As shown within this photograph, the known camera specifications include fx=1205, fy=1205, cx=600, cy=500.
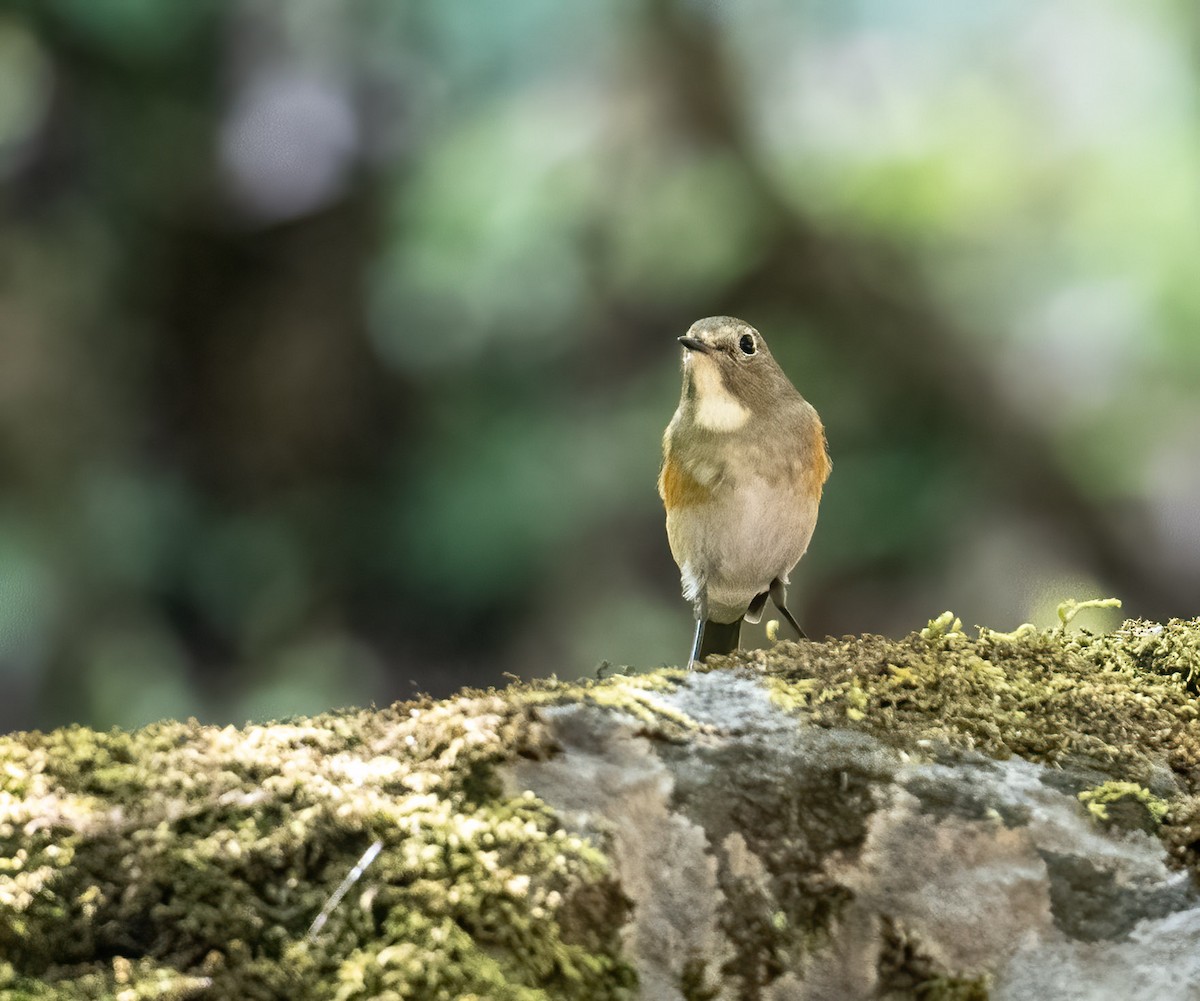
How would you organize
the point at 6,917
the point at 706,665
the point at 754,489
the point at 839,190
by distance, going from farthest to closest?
the point at 839,190
the point at 754,489
the point at 706,665
the point at 6,917

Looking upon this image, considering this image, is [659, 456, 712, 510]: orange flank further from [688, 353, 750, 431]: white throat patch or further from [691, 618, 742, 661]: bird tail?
[691, 618, 742, 661]: bird tail

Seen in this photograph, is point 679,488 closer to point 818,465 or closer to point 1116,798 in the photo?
point 818,465

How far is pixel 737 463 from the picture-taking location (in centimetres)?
329

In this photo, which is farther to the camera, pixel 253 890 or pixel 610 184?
pixel 610 184

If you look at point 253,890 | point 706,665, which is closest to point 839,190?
point 706,665

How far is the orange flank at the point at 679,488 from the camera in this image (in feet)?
11.0

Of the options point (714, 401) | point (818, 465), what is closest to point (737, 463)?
point (714, 401)

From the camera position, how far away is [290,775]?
1.68m

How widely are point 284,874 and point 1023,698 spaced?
4.63 ft

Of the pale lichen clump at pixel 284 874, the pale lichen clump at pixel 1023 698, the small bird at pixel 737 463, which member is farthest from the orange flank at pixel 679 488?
the pale lichen clump at pixel 284 874

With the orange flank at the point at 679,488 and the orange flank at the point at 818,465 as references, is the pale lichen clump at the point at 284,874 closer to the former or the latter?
the orange flank at the point at 679,488

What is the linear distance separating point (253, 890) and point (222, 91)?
212 inches

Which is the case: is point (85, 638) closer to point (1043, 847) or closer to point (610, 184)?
point (610, 184)

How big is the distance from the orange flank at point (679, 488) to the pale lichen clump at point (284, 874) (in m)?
1.65
